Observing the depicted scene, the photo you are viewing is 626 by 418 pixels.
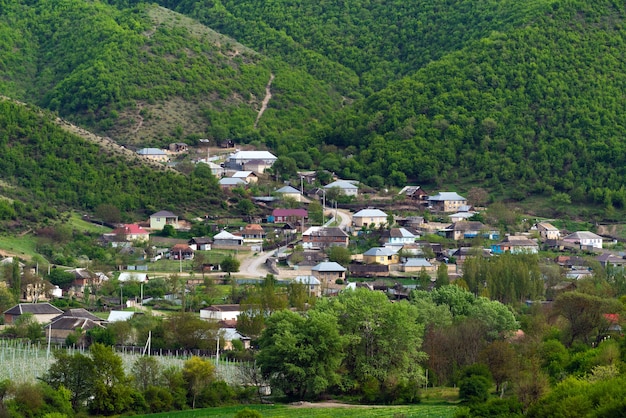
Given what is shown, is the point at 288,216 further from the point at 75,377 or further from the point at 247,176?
the point at 75,377

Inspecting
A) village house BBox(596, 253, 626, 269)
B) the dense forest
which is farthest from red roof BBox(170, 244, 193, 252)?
village house BBox(596, 253, 626, 269)

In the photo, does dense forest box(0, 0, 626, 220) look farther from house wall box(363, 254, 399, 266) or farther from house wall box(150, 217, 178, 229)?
house wall box(363, 254, 399, 266)

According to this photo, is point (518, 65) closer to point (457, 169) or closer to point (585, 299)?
point (457, 169)

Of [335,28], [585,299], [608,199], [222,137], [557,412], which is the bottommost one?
[557,412]

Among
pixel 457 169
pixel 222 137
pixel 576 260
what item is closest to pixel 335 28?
pixel 222 137

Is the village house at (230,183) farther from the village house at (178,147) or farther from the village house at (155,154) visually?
the village house at (178,147)

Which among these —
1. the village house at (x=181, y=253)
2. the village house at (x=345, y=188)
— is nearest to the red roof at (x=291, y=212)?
the village house at (x=345, y=188)
